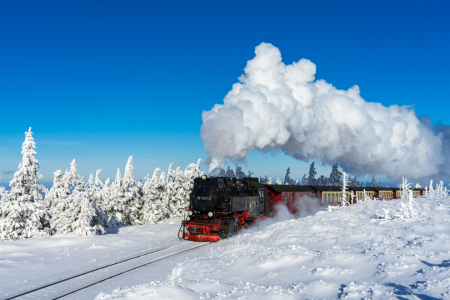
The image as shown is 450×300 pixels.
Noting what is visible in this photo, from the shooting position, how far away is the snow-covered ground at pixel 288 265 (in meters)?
7.79

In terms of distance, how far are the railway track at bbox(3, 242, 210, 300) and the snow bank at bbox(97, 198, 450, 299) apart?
172 cm

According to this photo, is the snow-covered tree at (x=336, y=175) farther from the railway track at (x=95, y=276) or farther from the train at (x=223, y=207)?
the railway track at (x=95, y=276)

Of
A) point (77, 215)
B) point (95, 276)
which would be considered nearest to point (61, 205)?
point (77, 215)

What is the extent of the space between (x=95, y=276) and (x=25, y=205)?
11.2 metres

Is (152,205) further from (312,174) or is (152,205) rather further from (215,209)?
(312,174)

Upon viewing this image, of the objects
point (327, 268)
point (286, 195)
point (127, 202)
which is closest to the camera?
point (327, 268)

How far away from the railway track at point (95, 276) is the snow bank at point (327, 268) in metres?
1.72

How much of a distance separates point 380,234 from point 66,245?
16.1 m

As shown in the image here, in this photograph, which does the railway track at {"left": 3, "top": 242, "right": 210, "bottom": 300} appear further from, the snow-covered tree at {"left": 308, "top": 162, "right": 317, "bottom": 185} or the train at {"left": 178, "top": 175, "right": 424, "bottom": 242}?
the snow-covered tree at {"left": 308, "top": 162, "right": 317, "bottom": 185}

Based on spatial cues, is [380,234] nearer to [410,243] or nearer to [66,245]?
[410,243]

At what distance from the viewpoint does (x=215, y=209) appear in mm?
18609

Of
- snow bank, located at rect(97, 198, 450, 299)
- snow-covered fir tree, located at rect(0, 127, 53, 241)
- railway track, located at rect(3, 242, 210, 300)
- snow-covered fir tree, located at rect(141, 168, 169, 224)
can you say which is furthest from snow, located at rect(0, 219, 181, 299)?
snow-covered fir tree, located at rect(141, 168, 169, 224)

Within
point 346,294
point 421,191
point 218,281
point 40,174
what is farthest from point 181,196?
point 421,191

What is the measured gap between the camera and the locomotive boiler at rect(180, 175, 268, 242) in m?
18.0
